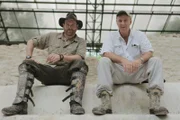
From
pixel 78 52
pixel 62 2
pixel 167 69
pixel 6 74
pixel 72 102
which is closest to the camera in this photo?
pixel 72 102

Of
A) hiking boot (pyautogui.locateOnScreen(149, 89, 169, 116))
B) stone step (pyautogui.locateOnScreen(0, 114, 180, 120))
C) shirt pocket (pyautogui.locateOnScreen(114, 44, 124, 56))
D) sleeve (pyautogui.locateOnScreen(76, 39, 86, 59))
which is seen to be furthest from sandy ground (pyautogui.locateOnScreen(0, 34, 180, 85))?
stone step (pyautogui.locateOnScreen(0, 114, 180, 120))

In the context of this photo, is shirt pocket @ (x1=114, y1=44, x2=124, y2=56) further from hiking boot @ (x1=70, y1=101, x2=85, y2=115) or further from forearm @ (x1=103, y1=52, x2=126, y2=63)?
hiking boot @ (x1=70, y1=101, x2=85, y2=115)

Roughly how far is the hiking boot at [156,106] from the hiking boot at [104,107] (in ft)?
1.49

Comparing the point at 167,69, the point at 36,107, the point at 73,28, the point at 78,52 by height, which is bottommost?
the point at 167,69

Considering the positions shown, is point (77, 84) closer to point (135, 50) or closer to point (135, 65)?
point (135, 65)

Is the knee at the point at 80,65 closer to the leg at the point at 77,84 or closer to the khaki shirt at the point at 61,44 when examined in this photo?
the leg at the point at 77,84

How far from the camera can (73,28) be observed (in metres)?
4.30

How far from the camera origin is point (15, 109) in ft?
10.8

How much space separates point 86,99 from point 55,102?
1.34ft

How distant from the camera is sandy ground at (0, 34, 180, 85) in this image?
6.41 m

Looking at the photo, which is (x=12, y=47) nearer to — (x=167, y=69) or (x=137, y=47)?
(x=167, y=69)

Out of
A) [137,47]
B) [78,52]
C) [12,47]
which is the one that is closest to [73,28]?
[78,52]

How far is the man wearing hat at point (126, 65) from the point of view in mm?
3354

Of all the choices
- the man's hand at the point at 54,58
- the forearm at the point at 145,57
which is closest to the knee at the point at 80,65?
the man's hand at the point at 54,58
